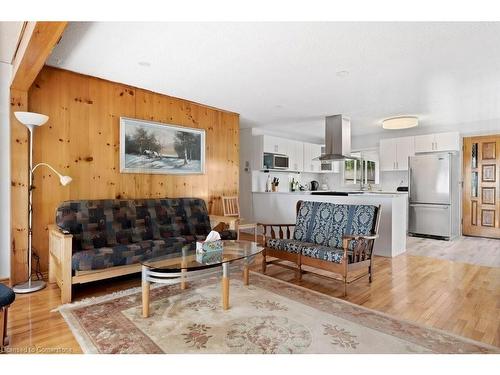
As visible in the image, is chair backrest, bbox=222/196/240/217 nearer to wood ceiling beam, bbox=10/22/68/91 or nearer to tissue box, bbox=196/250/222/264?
tissue box, bbox=196/250/222/264

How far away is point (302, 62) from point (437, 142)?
14.2ft

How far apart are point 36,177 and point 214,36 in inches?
95.5

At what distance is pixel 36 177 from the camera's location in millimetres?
3039

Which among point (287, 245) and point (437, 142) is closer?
point (287, 245)

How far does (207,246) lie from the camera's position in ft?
8.39

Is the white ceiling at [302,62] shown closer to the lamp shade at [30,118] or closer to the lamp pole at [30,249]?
the lamp shade at [30,118]

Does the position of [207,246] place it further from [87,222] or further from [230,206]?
[230,206]

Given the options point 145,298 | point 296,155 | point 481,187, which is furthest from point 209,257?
point 481,187

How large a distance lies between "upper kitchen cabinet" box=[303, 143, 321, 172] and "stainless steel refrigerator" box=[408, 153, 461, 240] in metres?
2.19

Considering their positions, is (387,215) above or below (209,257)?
above

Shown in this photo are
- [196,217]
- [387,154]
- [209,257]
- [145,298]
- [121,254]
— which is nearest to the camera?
[145,298]

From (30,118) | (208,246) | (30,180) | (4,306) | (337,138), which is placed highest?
(337,138)
